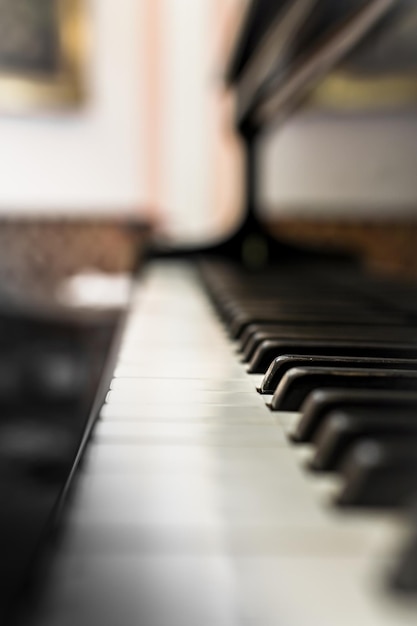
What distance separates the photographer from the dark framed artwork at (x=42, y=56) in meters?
2.45

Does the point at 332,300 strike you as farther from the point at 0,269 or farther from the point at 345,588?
the point at 0,269

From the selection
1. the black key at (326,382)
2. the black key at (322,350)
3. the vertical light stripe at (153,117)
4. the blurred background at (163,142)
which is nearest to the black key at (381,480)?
the black key at (326,382)

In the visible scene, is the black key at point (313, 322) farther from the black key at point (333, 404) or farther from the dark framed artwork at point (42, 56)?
the dark framed artwork at point (42, 56)

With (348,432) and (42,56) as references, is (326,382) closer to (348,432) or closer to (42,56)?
(348,432)

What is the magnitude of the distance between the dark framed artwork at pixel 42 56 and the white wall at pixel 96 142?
0.16ft

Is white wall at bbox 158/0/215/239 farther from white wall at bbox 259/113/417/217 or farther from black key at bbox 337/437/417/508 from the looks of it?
black key at bbox 337/437/417/508

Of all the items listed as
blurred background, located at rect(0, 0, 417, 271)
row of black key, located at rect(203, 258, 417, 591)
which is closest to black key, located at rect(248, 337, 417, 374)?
row of black key, located at rect(203, 258, 417, 591)

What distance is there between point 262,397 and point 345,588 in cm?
23

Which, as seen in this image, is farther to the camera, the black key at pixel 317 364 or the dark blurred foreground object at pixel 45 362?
the dark blurred foreground object at pixel 45 362

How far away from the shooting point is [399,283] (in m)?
1.07

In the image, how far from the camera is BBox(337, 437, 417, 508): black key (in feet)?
0.77

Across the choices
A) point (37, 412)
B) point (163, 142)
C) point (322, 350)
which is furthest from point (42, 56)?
point (322, 350)

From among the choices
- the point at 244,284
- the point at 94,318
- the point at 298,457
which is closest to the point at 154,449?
the point at 298,457

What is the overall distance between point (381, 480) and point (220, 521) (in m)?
0.05
